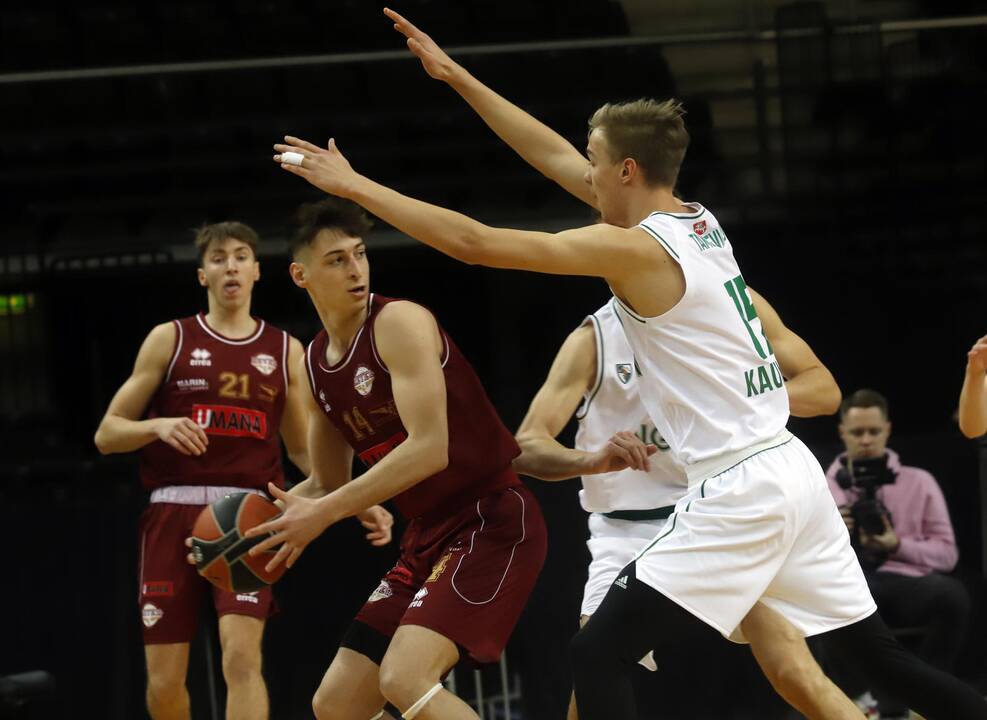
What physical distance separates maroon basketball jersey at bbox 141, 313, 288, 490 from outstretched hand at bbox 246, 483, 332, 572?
6.96 ft

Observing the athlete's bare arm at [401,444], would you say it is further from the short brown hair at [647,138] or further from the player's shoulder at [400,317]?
the short brown hair at [647,138]

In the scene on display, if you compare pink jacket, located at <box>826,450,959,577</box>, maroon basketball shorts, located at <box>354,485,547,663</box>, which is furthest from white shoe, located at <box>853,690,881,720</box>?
maroon basketball shorts, located at <box>354,485,547,663</box>

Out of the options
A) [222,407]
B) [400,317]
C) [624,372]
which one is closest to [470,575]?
[400,317]

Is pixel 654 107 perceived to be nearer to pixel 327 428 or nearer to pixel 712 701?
pixel 327 428

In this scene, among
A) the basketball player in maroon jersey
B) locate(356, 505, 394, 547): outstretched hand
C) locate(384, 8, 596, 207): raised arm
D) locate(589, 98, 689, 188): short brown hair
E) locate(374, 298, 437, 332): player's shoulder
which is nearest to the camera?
locate(589, 98, 689, 188): short brown hair

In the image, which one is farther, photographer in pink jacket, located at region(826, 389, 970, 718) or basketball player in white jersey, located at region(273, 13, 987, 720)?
photographer in pink jacket, located at region(826, 389, 970, 718)

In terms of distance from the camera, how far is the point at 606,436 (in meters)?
4.48

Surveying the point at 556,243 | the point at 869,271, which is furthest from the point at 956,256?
the point at 556,243

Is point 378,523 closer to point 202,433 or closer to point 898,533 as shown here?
point 202,433

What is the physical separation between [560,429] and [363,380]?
Result: 0.77 m

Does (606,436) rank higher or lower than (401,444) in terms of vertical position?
lower

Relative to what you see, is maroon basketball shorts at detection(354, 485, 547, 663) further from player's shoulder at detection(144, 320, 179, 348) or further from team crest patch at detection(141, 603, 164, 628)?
player's shoulder at detection(144, 320, 179, 348)

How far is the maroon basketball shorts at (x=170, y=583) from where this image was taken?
5.33 m

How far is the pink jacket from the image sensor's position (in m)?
6.39
